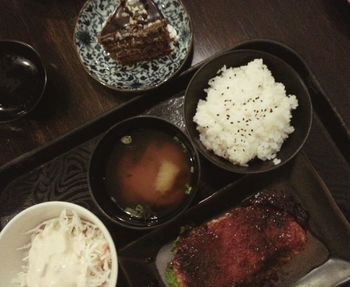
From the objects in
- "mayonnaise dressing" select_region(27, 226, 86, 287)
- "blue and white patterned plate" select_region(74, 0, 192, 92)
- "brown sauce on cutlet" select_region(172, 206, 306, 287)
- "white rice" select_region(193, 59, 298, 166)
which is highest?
"blue and white patterned plate" select_region(74, 0, 192, 92)

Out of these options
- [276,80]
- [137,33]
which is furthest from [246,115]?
[137,33]

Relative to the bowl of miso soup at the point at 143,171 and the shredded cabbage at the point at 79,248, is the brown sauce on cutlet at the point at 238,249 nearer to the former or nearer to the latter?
the bowl of miso soup at the point at 143,171

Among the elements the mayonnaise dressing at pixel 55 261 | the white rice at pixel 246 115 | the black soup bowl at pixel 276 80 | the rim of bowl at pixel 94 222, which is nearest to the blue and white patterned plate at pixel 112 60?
the black soup bowl at pixel 276 80

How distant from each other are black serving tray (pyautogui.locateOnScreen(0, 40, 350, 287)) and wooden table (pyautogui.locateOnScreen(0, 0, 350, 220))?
13 mm

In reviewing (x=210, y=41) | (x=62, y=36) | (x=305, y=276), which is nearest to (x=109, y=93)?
(x=62, y=36)

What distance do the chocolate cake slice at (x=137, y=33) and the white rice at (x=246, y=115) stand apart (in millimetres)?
425

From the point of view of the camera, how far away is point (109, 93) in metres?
2.69

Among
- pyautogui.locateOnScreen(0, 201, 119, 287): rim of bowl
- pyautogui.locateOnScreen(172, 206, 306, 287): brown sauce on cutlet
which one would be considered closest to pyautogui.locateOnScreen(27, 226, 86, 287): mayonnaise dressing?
pyautogui.locateOnScreen(0, 201, 119, 287): rim of bowl

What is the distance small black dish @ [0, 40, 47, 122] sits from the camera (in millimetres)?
2652

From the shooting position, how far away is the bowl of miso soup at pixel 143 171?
246cm

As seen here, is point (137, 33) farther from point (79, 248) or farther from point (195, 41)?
point (79, 248)

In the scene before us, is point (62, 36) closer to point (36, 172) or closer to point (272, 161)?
point (36, 172)

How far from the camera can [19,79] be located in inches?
108

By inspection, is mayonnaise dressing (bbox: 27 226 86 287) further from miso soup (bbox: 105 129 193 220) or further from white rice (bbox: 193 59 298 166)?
white rice (bbox: 193 59 298 166)
